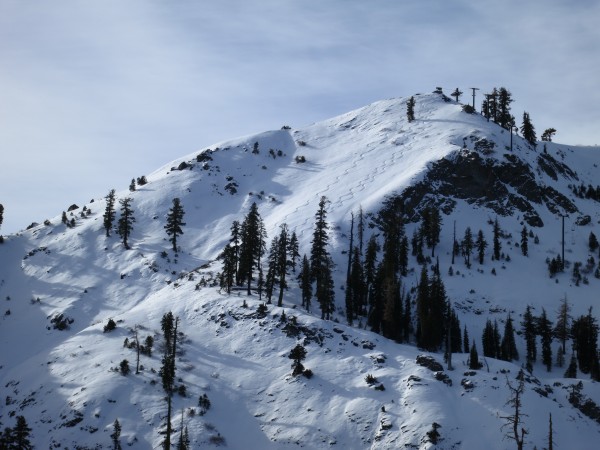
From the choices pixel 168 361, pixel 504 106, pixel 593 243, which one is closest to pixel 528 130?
pixel 504 106

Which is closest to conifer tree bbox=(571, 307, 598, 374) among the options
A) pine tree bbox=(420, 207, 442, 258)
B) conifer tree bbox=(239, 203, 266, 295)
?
pine tree bbox=(420, 207, 442, 258)

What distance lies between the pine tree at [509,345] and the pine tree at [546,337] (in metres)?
3.70

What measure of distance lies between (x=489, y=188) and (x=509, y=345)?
45830 mm

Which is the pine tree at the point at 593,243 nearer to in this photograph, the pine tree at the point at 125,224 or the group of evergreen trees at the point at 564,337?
the group of evergreen trees at the point at 564,337

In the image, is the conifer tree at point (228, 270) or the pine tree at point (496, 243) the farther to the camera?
the pine tree at point (496, 243)

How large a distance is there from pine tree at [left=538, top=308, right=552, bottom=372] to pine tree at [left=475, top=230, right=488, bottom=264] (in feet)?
57.9

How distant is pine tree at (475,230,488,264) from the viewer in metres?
95.3

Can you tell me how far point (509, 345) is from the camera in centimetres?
7444

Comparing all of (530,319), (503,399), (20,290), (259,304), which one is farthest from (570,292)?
(20,290)

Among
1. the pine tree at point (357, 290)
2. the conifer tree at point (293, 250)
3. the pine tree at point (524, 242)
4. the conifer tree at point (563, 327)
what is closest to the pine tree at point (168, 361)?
the conifer tree at point (293, 250)

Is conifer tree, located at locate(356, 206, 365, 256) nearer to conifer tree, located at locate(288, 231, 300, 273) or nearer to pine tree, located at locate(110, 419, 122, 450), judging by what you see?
conifer tree, located at locate(288, 231, 300, 273)

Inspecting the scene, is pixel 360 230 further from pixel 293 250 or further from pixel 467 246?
pixel 467 246

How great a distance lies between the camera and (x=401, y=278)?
87.4 m

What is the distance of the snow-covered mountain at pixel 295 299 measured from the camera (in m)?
51.7
